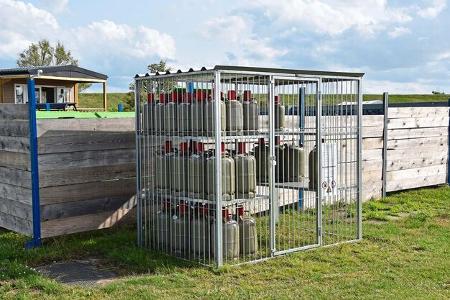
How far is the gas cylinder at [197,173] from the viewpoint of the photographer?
22.0 ft

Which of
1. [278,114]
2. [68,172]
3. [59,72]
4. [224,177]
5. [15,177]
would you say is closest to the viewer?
[224,177]

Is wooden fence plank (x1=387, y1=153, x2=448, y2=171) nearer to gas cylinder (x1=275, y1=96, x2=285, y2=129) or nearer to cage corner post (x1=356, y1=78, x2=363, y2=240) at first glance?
cage corner post (x1=356, y1=78, x2=363, y2=240)

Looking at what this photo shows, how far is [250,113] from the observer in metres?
6.99

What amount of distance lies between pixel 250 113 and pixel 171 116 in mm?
986

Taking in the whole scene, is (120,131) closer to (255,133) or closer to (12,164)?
(12,164)

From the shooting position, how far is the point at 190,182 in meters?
6.82

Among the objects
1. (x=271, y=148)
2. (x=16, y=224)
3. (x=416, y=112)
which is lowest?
(x=16, y=224)

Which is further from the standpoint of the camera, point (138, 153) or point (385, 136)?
point (385, 136)

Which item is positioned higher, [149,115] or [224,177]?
[149,115]

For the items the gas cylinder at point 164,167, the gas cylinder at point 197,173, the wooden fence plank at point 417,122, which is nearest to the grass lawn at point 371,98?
the wooden fence plank at point 417,122

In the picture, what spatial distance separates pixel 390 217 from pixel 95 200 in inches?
211

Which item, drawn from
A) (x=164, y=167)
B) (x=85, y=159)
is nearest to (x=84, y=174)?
(x=85, y=159)

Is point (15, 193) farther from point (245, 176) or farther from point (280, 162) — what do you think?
Result: point (280, 162)

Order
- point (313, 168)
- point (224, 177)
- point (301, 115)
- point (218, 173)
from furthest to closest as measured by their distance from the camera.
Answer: point (301, 115), point (313, 168), point (224, 177), point (218, 173)
